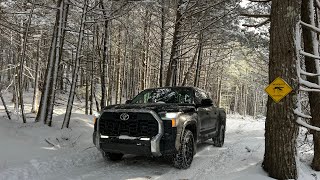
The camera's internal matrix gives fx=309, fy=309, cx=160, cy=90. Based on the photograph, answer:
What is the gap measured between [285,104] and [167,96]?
3.41 m

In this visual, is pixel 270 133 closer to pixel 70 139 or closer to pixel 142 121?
pixel 142 121

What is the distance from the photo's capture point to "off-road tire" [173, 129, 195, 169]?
264 inches

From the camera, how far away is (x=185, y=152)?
271 inches

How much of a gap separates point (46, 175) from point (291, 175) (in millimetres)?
4743

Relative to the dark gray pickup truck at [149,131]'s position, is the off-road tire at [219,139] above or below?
below

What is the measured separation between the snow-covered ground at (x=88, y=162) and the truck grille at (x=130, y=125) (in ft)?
2.89

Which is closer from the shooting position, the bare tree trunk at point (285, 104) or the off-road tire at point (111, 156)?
the bare tree trunk at point (285, 104)

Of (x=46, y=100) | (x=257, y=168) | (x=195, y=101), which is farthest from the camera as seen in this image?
(x=46, y=100)

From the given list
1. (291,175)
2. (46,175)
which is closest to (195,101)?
(291,175)

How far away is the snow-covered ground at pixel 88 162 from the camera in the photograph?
6262 mm

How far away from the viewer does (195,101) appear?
319 inches

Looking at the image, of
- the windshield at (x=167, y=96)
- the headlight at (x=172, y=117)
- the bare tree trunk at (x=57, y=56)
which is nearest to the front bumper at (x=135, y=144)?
the headlight at (x=172, y=117)

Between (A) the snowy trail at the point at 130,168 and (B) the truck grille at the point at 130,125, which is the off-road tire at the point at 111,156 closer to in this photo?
(A) the snowy trail at the point at 130,168

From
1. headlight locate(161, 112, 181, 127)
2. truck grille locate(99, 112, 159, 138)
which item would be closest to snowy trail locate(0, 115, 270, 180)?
truck grille locate(99, 112, 159, 138)
